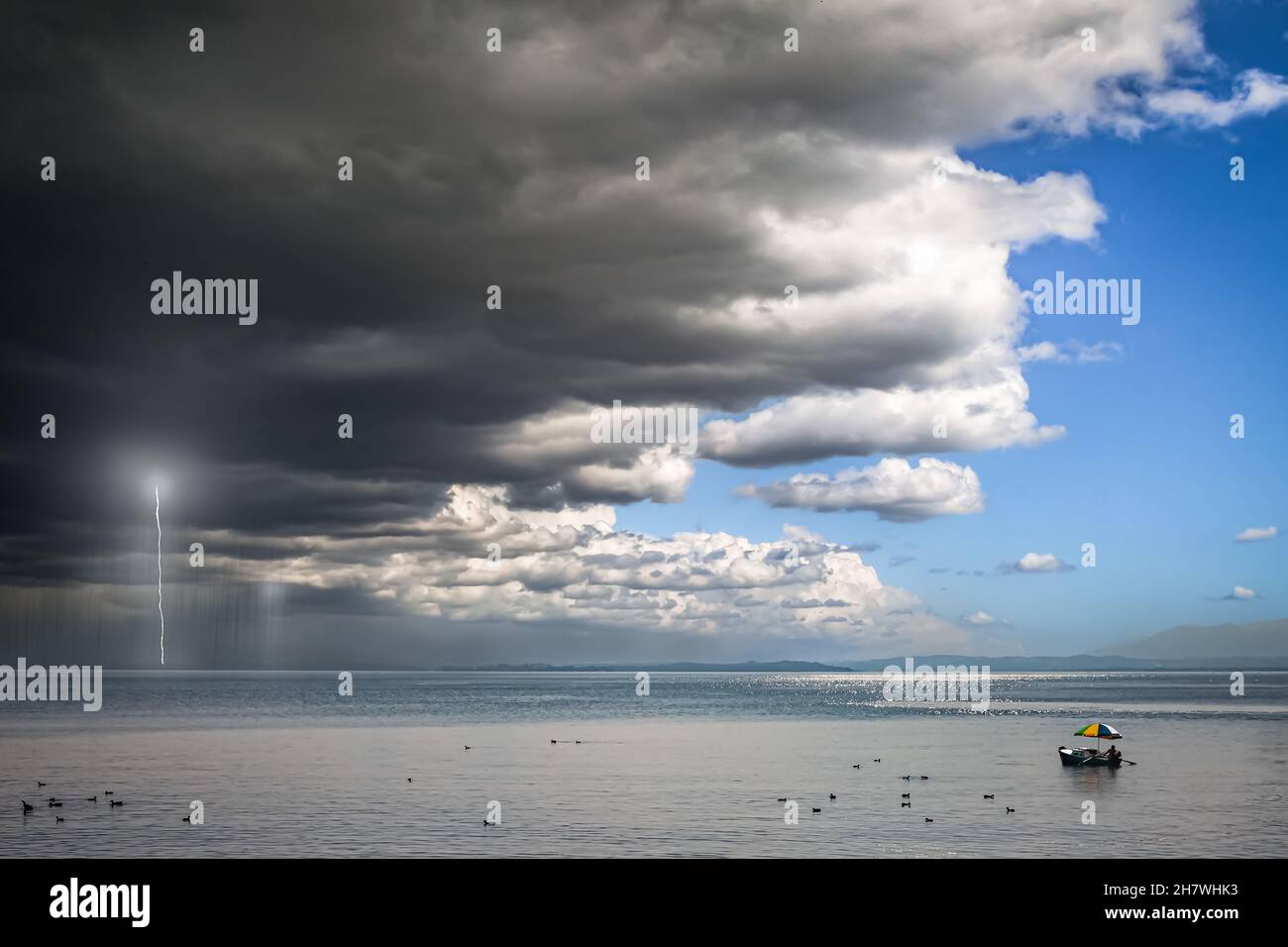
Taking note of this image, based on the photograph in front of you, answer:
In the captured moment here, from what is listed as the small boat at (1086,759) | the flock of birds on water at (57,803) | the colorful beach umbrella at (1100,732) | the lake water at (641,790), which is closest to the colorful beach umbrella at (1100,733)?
the colorful beach umbrella at (1100,732)

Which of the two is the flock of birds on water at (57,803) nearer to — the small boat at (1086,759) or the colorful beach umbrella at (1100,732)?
the small boat at (1086,759)

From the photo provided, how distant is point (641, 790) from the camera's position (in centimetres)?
7038

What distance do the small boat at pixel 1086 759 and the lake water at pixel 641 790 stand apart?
754 mm

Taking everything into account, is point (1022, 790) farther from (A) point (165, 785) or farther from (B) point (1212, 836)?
(A) point (165, 785)

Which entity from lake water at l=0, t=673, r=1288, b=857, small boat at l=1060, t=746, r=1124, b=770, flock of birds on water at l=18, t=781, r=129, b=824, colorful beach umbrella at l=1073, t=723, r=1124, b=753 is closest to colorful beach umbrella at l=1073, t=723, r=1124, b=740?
colorful beach umbrella at l=1073, t=723, r=1124, b=753

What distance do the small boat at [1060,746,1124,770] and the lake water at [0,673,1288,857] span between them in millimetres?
754

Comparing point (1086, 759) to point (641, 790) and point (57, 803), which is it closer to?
point (641, 790)

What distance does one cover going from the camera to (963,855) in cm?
4775

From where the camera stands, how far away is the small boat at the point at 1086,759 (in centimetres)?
8294

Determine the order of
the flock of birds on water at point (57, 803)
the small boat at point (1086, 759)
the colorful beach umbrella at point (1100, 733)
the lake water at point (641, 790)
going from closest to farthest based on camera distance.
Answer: the lake water at point (641, 790)
the flock of birds on water at point (57, 803)
the small boat at point (1086, 759)
the colorful beach umbrella at point (1100, 733)

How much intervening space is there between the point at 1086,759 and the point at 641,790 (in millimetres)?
36848

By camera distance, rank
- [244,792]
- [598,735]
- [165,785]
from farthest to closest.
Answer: [598,735] → [165,785] → [244,792]
